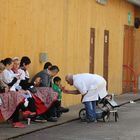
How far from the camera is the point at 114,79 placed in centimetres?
2302

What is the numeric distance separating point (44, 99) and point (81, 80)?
106 centimetres

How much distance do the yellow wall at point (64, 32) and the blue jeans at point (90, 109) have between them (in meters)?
2.01

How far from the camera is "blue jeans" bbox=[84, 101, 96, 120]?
14098mm

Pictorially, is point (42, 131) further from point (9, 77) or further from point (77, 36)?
point (77, 36)

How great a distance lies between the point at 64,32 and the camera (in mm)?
17312

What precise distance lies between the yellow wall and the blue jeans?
6.60 feet

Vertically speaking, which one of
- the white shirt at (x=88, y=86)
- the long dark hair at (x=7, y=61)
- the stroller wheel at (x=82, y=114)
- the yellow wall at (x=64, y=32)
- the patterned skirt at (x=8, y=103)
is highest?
the yellow wall at (x=64, y=32)

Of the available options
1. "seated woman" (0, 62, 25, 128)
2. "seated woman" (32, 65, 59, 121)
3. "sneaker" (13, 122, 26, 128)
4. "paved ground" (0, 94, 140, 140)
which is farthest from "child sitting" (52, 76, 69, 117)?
"seated woman" (0, 62, 25, 128)

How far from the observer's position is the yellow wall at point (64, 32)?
557 inches

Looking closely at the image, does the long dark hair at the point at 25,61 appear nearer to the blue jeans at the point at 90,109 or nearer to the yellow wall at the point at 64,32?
the yellow wall at the point at 64,32

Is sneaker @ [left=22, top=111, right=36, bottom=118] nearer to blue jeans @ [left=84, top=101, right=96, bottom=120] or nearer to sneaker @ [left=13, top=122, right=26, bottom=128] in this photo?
sneaker @ [left=13, top=122, right=26, bottom=128]

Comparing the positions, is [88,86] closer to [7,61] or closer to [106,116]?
[106,116]

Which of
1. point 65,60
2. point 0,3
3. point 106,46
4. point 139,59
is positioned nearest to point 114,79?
point 106,46

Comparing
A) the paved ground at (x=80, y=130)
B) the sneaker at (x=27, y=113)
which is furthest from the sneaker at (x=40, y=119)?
the sneaker at (x=27, y=113)
